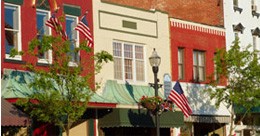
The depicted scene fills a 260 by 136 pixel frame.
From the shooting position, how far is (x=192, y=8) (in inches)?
1719

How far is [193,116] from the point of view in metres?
37.7

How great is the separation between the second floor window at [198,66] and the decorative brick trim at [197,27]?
1250 millimetres

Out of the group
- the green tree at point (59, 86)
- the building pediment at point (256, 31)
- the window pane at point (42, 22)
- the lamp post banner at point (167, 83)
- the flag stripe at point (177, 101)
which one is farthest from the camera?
the building pediment at point (256, 31)

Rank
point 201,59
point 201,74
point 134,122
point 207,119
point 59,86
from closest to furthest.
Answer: point 59,86, point 134,122, point 207,119, point 201,74, point 201,59

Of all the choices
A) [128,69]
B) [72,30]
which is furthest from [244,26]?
[72,30]

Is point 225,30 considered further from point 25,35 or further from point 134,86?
point 25,35

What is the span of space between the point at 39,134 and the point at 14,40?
3.76m

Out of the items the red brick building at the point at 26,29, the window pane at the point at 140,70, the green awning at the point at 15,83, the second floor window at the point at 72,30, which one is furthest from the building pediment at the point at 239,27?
the green awning at the point at 15,83

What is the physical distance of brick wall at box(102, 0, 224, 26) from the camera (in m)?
42.4

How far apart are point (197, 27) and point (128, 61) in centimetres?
605

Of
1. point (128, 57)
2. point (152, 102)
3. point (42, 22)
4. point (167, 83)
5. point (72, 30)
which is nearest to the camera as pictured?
point (152, 102)

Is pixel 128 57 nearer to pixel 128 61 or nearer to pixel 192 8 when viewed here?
pixel 128 61

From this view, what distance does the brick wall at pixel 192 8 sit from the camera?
42375mm

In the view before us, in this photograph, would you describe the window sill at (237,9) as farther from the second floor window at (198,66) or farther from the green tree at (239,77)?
the green tree at (239,77)
